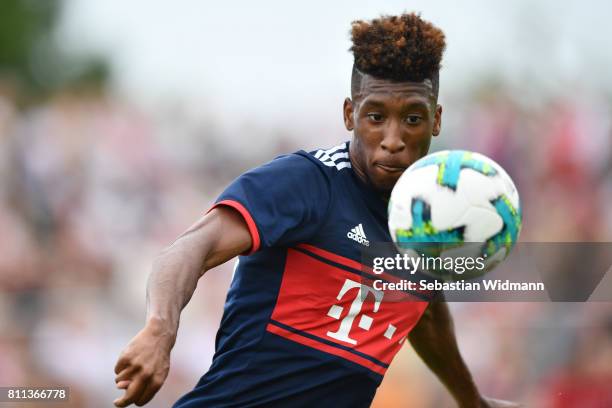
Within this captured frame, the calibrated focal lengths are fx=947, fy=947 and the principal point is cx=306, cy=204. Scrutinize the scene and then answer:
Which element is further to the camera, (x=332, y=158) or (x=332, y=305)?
(x=332, y=158)

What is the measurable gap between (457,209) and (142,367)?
1.43 m

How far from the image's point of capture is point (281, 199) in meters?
3.94

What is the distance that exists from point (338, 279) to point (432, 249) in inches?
21.1

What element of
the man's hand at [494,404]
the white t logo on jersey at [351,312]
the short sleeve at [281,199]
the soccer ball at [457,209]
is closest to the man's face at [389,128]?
the short sleeve at [281,199]

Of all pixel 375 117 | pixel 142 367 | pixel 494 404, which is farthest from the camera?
pixel 494 404

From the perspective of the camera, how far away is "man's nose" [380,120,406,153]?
427cm

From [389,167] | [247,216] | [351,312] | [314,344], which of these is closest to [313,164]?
[389,167]

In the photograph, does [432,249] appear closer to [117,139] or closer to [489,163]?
[489,163]

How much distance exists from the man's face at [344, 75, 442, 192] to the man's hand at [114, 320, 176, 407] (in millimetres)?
1514

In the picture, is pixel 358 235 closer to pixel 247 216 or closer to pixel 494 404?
pixel 247 216

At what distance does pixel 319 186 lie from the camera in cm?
418

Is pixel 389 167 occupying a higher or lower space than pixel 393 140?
lower

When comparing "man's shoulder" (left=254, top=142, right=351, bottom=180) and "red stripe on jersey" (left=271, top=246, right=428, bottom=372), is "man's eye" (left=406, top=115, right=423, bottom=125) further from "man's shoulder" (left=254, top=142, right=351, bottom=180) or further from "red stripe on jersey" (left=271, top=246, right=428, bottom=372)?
"red stripe on jersey" (left=271, top=246, right=428, bottom=372)

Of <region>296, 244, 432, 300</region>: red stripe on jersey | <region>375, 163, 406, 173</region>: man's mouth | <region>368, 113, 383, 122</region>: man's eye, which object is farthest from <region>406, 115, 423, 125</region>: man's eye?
<region>296, 244, 432, 300</region>: red stripe on jersey
